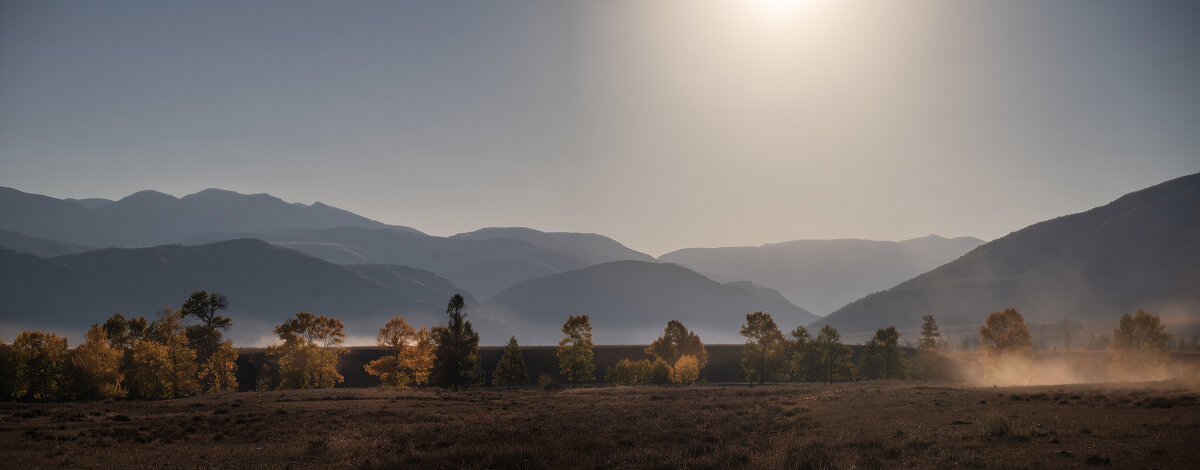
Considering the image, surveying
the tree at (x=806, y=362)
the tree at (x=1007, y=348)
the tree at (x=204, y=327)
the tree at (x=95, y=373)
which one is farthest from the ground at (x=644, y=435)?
the tree at (x=806, y=362)

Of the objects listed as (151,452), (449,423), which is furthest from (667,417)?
(151,452)

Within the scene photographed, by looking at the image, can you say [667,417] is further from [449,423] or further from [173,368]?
[173,368]

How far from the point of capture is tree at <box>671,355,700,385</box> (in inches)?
4031

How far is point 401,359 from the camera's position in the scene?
84688 millimetres

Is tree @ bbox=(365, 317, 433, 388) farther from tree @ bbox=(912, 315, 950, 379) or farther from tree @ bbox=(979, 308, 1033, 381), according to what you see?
tree @ bbox=(912, 315, 950, 379)

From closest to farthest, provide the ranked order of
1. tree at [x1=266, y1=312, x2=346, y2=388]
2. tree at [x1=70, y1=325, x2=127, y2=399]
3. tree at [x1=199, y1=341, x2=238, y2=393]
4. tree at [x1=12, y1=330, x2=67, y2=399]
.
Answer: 1. tree at [x1=12, y1=330, x2=67, y2=399]
2. tree at [x1=70, y1=325, x2=127, y2=399]
3. tree at [x1=199, y1=341, x2=238, y2=393]
4. tree at [x1=266, y1=312, x2=346, y2=388]

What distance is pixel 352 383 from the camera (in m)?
123

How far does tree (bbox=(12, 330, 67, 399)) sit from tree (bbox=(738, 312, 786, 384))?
10103 centimetres

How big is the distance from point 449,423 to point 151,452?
1524cm

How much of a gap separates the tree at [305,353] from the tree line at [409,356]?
0.15 meters

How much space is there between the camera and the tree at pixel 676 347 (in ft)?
369

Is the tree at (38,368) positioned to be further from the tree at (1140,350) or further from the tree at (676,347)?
the tree at (1140,350)

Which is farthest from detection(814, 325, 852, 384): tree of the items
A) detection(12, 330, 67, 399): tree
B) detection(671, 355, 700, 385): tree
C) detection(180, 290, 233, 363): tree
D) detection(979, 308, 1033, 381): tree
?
detection(12, 330, 67, 399): tree

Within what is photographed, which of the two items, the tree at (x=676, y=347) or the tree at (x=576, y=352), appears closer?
the tree at (x=576, y=352)
